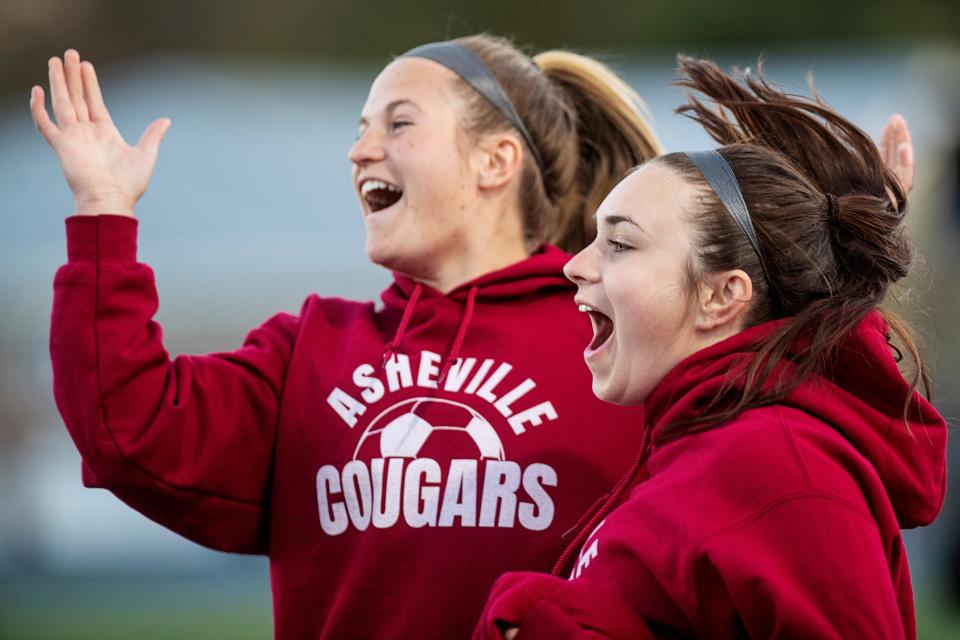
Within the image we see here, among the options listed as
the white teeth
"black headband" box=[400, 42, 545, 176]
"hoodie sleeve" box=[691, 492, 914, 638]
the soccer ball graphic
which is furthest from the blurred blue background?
"hoodie sleeve" box=[691, 492, 914, 638]

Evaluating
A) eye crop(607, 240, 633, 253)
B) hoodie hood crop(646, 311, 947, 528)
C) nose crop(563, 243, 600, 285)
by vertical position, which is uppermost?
eye crop(607, 240, 633, 253)

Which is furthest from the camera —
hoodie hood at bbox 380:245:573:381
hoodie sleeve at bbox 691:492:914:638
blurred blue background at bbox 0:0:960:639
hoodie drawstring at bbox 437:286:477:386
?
blurred blue background at bbox 0:0:960:639

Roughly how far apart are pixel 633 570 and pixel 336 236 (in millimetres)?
7129

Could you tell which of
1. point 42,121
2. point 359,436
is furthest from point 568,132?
point 42,121

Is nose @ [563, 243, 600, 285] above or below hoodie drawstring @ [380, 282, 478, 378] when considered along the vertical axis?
above

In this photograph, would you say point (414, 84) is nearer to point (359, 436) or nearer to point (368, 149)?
point (368, 149)

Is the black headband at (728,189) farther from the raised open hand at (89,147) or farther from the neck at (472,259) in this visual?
the raised open hand at (89,147)

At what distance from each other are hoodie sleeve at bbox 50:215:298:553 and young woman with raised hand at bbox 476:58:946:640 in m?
0.67

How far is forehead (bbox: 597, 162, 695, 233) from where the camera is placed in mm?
1963

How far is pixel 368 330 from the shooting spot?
2.52 metres

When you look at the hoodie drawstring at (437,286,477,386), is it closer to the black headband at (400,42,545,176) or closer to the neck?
the neck

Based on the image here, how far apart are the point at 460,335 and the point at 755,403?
774mm

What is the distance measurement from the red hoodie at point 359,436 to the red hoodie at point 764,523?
37 cm

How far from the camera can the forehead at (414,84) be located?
2619 mm
